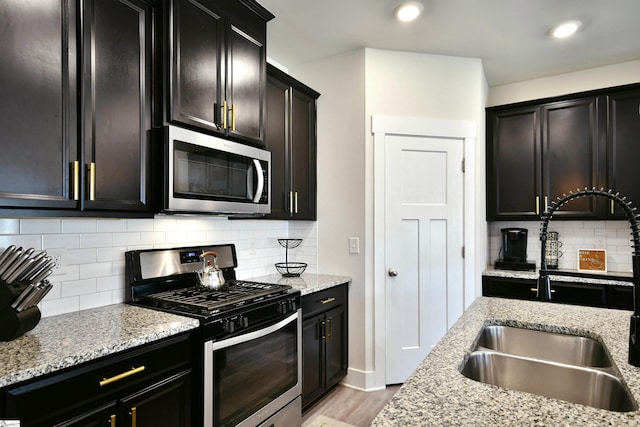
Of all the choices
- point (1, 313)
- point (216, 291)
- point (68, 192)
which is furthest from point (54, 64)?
point (216, 291)

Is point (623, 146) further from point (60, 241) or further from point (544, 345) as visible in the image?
point (60, 241)

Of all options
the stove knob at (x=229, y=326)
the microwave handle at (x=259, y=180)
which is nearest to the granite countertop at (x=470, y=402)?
the stove knob at (x=229, y=326)

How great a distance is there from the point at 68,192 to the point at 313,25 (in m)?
1.96

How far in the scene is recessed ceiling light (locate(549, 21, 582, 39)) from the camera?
2.57 m

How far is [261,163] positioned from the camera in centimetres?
230

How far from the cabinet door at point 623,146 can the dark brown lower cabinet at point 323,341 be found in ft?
7.63

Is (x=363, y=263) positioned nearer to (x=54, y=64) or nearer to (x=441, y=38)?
(x=441, y=38)

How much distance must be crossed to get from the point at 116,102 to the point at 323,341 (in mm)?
1985

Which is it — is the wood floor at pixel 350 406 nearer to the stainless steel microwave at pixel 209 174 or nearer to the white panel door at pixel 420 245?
the white panel door at pixel 420 245

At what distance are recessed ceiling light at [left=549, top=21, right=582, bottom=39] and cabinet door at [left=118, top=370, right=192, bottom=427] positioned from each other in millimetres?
3138

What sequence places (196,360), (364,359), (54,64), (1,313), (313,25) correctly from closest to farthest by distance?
(1,313) < (54,64) < (196,360) < (313,25) < (364,359)

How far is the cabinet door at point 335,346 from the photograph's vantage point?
2.75 m

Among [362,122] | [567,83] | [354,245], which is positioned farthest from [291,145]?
[567,83]

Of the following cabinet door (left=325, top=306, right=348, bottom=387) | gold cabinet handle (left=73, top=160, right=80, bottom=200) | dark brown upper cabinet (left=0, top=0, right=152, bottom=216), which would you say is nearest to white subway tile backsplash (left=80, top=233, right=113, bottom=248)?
dark brown upper cabinet (left=0, top=0, right=152, bottom=216)
